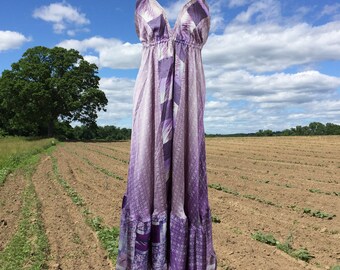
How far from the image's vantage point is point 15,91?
42.6 meters

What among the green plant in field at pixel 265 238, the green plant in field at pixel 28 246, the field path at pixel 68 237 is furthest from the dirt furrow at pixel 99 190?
the green plant in field at pixel 265 238

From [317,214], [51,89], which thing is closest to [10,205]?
[317,214]

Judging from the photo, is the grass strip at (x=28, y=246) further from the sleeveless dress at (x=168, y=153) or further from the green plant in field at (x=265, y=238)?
the green plant in field at (x=265, y=238)

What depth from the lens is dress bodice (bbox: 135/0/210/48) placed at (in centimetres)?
275

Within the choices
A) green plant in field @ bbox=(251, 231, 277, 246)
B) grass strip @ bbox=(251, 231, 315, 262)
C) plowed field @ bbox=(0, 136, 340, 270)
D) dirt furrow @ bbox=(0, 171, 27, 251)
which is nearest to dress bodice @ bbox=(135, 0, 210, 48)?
plowed field @ bbox=(0, 136, 340, 270)

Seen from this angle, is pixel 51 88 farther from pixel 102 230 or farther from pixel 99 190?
pixel 102 230

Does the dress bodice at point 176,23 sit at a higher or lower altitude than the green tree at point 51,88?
lower

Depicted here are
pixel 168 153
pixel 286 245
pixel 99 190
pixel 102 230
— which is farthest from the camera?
pixel 99 190

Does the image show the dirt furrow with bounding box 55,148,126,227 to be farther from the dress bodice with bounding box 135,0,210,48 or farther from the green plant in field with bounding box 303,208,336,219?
the dress bodice with bounding box 135,0,210,48

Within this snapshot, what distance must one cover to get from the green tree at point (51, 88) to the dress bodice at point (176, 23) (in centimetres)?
3863

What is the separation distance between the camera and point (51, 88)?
4203 cm

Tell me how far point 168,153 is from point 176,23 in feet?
3.06

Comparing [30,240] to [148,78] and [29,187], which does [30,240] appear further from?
[29,187]

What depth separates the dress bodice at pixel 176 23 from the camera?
275 centimetres
